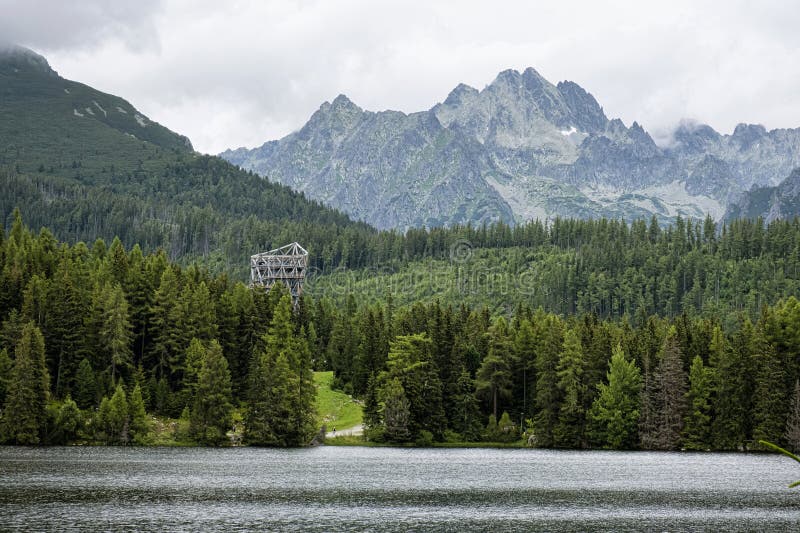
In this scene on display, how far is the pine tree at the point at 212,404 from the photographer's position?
12688cm

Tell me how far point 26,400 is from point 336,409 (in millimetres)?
56510

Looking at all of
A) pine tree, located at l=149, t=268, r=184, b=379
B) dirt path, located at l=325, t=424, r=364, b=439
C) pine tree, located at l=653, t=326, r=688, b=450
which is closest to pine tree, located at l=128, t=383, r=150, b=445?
pine tree, located at l=149, t=268, r=184, b=379

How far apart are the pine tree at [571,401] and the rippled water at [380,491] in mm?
14710

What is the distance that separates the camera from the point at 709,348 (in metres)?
147

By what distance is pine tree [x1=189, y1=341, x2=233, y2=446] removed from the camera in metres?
127

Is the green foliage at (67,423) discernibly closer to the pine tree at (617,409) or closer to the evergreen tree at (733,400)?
the pine tree at (617,409)

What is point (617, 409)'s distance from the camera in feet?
449

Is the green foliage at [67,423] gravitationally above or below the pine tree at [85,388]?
below

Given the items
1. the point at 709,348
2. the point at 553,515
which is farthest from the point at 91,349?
the point at 709,348

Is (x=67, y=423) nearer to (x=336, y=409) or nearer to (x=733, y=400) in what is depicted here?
(x=336, y=409)

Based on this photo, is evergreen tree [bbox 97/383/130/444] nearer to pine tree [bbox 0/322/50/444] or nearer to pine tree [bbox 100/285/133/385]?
pine tree [bbox 0/322/50/444]

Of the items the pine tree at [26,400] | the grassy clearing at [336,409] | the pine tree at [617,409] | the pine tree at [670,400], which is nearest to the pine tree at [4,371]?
the pine tree at [26,400]

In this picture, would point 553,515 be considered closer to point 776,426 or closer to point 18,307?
point 776,426

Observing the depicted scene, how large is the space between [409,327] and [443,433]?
24202 mm
